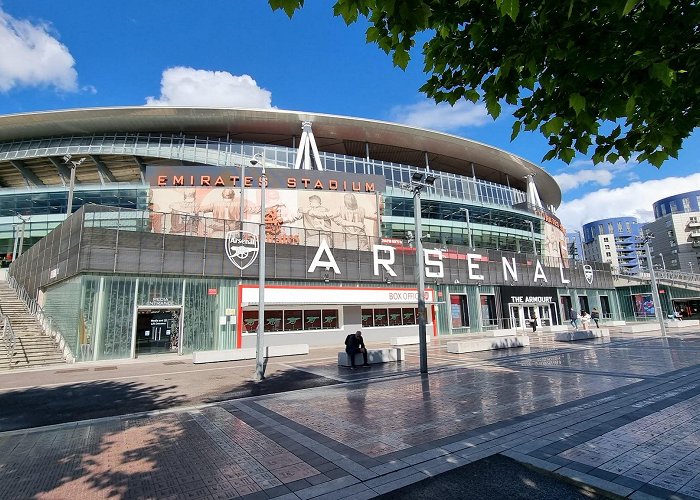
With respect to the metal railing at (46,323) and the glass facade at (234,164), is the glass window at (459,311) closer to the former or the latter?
the glass facade at (234,164)

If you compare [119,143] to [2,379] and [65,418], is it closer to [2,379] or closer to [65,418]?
[2,379]

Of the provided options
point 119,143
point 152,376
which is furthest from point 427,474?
point 119,143

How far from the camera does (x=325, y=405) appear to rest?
9414 millimetres

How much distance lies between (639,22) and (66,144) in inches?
2571

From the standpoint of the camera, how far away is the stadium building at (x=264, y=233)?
70.5 ft

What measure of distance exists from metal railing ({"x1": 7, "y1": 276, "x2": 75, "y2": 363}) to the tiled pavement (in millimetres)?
A: 14748

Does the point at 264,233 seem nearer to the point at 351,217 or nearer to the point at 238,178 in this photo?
the point at 351,217

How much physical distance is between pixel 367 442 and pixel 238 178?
113ft

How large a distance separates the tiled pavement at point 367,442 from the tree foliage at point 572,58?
4.37 m

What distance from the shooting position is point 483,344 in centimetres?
2062

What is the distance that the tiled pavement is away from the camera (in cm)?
499

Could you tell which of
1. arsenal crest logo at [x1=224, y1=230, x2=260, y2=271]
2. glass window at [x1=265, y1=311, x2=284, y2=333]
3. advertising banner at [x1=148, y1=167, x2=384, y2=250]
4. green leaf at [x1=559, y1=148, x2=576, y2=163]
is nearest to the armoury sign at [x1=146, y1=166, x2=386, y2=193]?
advertising banner at [x1=148, y1=167, x2=384, y2=250]

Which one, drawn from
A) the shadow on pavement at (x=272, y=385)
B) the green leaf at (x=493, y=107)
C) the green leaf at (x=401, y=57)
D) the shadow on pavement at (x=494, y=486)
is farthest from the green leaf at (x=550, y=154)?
the shadow on pavement at (x=272, y=385)

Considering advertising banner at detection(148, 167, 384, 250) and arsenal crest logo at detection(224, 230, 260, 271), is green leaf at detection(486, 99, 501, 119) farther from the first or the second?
advertising banner at detection(148, 167, 384, 250)
